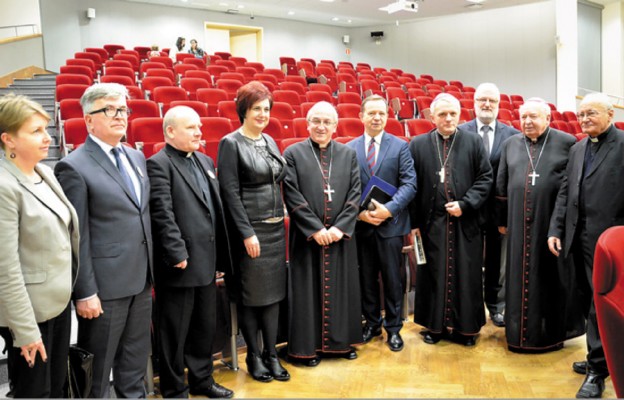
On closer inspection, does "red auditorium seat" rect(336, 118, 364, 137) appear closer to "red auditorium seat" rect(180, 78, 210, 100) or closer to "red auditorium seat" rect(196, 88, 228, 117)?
"red auditorium seat" rect(196, 88, 228, 117)

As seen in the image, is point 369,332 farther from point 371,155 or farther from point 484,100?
point 484,100

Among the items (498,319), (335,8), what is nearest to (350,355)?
(498,319)

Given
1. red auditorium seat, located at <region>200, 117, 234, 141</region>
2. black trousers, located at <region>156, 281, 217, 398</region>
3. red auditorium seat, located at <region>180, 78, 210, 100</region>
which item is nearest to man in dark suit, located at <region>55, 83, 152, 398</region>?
black trousers, located at <region>156, 281, 217, 398</region>

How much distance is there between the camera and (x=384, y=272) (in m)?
2.77

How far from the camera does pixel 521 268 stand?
2.71 m

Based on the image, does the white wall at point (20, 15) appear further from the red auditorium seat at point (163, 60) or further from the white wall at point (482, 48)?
the white wall at point (482, 48)

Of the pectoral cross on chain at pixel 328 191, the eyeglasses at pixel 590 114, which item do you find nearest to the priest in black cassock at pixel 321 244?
the pectoral cross on chain at pixel 328 191

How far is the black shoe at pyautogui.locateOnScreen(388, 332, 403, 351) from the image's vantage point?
8.99 feet

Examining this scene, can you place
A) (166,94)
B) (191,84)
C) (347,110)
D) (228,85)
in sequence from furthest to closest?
(228,85) → (191,84) → (347,110) → (166,94)

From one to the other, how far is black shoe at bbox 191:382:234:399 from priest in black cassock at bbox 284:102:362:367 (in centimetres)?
44

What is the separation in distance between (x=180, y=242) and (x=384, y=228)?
3.74ft

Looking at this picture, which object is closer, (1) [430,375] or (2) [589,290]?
(2) [589,290]

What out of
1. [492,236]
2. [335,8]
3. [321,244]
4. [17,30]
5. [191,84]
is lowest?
[492,236]

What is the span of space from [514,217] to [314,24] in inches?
515
